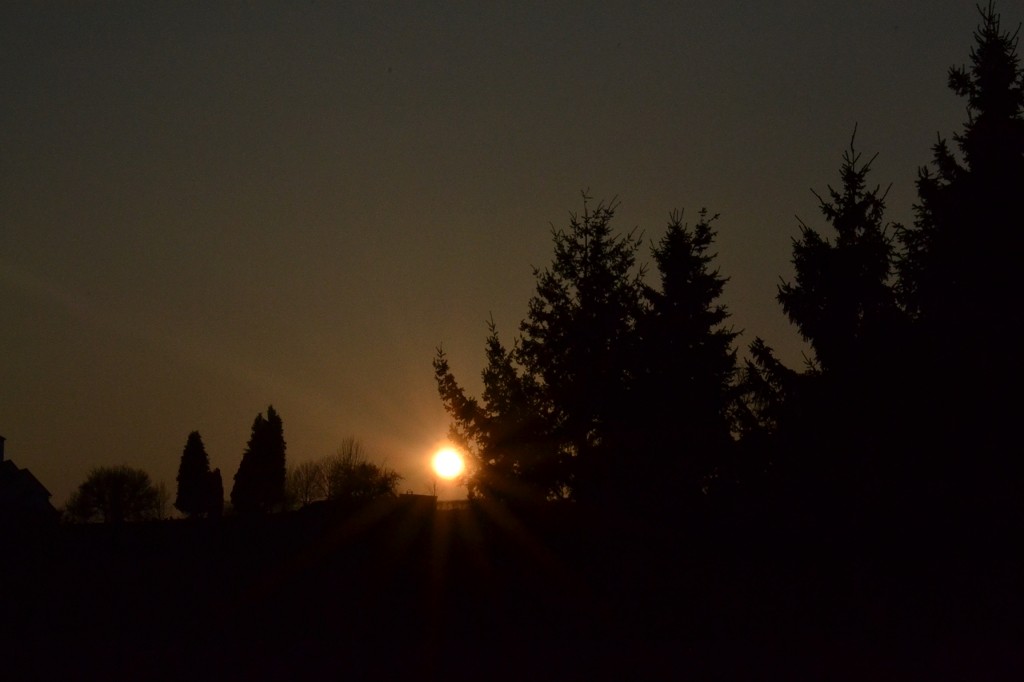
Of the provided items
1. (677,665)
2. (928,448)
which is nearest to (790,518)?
(928,448)

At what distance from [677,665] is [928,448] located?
41.3 feet

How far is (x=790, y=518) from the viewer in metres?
22.9

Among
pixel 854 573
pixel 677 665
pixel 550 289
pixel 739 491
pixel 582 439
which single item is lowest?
pixel 677 665

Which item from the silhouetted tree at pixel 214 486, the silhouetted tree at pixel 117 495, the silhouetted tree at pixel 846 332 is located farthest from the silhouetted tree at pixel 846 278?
the silhouetted tree at pixel 117 495

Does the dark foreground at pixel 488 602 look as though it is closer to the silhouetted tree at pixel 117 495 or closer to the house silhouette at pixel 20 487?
the house silhouette at pixel 20 487

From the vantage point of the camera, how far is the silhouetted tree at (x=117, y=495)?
347ft

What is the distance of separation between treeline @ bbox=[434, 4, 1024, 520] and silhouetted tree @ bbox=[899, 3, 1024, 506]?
5 cm

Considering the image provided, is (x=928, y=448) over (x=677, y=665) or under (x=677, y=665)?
over

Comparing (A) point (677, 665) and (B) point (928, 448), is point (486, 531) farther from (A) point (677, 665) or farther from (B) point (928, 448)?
(B) point (928, 448)

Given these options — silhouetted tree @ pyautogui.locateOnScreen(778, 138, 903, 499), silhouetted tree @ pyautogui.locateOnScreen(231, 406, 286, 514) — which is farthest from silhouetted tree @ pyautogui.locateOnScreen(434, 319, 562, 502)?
silhouetted tree @ pyautogui.locateOnScreen(231, 406, 286, 514)

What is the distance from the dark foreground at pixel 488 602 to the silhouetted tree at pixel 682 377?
31.2ft

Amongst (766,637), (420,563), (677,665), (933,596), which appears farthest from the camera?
(420,563)

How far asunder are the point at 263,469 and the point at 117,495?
35.1m

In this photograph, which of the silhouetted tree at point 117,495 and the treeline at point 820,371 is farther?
the silhouetted tree at point 117,495
